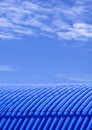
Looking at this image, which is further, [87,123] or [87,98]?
[87,98]


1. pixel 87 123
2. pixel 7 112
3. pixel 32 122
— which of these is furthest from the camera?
pixel 7 112

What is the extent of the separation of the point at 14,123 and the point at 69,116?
304 cm

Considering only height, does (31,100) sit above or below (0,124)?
above

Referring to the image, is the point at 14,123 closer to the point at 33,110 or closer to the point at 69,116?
the point at 33,110

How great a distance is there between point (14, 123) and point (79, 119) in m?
3.59

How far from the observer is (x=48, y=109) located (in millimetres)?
17297

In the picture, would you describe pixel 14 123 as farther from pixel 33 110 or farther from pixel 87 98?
pixel 87 98

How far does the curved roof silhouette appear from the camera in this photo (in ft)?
52.4

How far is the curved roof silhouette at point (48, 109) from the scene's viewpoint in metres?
16.0

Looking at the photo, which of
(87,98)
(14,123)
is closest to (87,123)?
(87,98)

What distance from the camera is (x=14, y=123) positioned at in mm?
16859

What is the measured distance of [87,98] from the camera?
1808 centimetres

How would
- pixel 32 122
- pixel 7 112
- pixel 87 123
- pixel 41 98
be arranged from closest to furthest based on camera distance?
pixel 87 123, pixel 32 122, pixel 7 112, pixel 41 98

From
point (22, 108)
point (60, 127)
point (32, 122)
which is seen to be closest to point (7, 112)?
point (22, 108)
